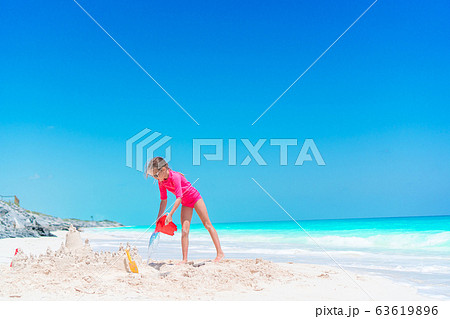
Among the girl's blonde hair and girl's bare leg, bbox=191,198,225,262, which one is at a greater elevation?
the girl's blonde hair

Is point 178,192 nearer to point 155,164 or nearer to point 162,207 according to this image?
point 162,207

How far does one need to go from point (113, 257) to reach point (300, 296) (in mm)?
2530

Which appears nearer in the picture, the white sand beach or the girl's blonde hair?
the white sand beach

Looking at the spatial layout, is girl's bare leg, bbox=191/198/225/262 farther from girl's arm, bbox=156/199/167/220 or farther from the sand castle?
girl's arm, bbox=156/199/167/220

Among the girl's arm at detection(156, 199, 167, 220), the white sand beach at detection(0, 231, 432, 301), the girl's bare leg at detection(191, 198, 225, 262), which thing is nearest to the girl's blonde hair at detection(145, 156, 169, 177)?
the girl's arm at detection(156, 199, 167, 220)

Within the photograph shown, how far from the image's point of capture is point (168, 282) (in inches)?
189

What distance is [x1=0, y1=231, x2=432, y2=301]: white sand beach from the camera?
4.30 m

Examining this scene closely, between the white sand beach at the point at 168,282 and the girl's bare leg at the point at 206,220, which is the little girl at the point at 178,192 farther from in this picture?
the white sand beach at the point at 168,282

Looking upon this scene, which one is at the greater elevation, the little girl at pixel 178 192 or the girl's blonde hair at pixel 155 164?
the girl's blonde hair at pixel 155 164

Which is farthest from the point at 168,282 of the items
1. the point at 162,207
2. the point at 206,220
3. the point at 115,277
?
the point at 206,220

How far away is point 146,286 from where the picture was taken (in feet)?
15.0

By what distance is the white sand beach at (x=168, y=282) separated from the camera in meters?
4.30

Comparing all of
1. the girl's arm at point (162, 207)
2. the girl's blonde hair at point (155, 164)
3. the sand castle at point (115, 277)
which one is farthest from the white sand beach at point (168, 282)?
the girl's blonde hair at point (155, 164)

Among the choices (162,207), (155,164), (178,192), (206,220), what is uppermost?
(155,164)
